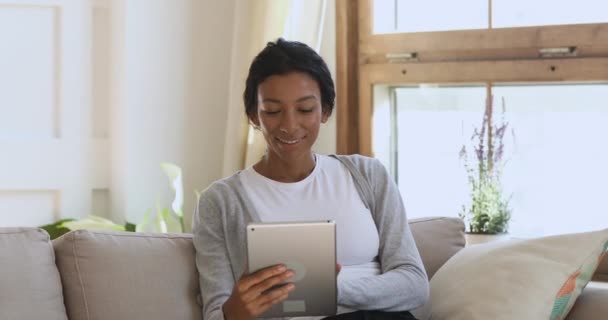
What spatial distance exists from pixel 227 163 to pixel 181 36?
0.49 metres

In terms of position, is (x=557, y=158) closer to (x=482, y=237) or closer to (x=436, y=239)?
(x=482, y=237)

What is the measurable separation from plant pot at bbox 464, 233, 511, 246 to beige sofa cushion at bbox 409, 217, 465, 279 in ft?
1.94

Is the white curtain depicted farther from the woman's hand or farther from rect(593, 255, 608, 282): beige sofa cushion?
the woman's hand

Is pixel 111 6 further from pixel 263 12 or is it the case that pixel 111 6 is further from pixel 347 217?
pixel 347 217

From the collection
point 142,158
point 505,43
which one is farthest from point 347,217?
point 142,158

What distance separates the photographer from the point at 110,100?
343 centimetres

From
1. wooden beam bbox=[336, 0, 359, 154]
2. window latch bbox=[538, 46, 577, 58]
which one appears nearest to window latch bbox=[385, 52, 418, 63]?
wooden beam bbox=[336, 0, 359, 154]

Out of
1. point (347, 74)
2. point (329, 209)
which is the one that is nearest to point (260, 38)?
point (347, 74)

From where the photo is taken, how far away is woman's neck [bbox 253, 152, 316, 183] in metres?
2.21

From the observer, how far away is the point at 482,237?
308 cm

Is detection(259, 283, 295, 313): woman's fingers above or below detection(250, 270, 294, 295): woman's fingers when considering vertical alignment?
below

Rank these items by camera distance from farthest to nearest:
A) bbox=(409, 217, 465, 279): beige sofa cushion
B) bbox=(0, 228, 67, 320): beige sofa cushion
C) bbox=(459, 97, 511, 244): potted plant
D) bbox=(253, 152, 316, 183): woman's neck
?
bbox=(459, 97, 511, 244): potted plant → bbox=(409, 217, 465, 279): beige sofa cushion → bbox=(253, 152, 316, 183): woman's neck → bbox=(0, 228, 67, 320): beige sofa cushion

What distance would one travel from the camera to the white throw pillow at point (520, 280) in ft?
6.74

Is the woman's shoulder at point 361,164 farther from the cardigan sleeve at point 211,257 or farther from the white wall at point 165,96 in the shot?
the white wall at point 165,96
